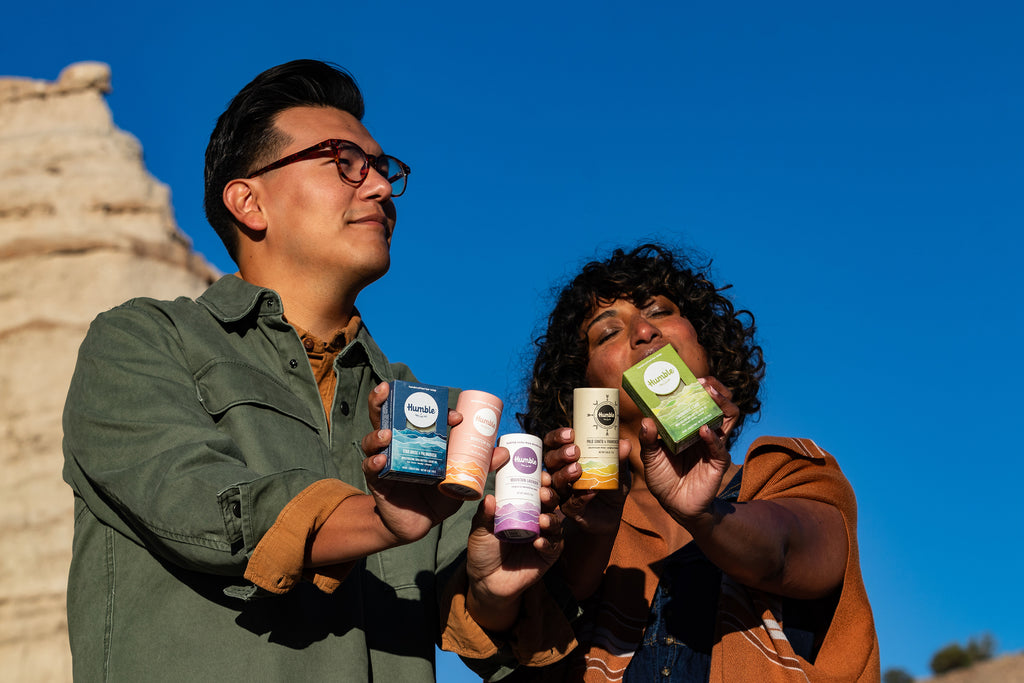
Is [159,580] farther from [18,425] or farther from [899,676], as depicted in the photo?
[899,676]

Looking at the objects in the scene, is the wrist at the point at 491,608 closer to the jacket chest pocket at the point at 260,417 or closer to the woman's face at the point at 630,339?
the jacket chest pocket at the point at 260,417

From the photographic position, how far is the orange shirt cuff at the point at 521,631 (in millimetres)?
3529

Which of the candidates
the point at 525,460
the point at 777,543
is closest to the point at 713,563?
the point at 777,543

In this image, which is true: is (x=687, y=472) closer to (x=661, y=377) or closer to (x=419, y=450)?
(x=661, y=377)

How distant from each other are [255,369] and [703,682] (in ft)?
6.62

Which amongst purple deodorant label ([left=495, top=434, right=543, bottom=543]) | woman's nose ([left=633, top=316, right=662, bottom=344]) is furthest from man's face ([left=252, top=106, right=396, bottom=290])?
woman's nose ([left=633, top=316, right=662, bottom=344])

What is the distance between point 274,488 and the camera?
9.39 feet

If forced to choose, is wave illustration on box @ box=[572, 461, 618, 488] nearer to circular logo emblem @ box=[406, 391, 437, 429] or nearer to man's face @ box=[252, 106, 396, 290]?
circular logo emblem @ box=[406, 391, 437, 429]

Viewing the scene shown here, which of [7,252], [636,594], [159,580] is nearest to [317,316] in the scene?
[159,580]

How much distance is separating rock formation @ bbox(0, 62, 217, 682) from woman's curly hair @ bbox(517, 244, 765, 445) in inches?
430

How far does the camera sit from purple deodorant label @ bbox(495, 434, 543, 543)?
3184mm

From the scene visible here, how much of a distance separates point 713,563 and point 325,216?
81.5 inches

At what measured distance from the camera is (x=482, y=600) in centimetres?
344

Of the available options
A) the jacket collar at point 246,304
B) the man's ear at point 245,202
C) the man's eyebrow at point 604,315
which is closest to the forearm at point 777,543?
the jacket collar at point 246,304
